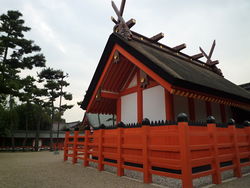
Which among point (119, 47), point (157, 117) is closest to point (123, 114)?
point (157, 117)

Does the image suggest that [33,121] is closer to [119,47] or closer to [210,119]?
[119,47]

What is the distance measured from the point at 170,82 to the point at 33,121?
101ft

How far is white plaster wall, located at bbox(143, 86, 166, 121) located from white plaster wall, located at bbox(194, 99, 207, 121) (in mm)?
1884

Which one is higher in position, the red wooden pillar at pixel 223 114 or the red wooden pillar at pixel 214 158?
the red wooden pillar at pixel 223 114

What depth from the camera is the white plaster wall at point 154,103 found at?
6.24 m

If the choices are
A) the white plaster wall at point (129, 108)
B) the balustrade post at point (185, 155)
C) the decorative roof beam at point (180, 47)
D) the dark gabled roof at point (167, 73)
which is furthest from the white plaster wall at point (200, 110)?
the decorative roof beam at point (180, 47)

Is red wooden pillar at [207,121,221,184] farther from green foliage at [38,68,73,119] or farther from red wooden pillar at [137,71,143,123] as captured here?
green foliage at [38,68,73,119]

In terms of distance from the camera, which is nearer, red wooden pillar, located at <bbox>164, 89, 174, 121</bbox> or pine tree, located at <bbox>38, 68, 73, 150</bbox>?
red wooden pillar, located at <bbox>164, 89, 174, 121</bbox>

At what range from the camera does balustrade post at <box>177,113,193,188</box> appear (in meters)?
3.27

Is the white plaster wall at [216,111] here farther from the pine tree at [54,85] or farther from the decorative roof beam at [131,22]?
the pine tree at [54,85]

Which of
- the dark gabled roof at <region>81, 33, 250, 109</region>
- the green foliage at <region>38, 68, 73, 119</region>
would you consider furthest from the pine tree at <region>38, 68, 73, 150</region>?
the dark gabled roof at <region>81, 33, 250, 109</region>

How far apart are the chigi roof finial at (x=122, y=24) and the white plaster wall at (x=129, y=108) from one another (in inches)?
105

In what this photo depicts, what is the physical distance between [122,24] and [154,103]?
3815 millimetres

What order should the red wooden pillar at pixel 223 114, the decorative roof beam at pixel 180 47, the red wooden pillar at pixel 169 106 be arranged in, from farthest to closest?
the decorative roof beam at pixel 180 47 < the red wooden pillar at pixel 223 114 < the red wooden pillar at pixel 169 106
